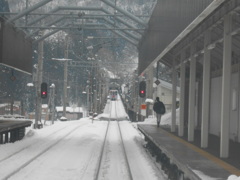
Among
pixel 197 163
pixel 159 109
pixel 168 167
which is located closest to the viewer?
pixel 197 163


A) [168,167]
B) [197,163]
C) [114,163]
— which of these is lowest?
[114,163]

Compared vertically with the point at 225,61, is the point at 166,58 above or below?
above

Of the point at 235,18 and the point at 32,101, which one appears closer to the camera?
the point at 235,18

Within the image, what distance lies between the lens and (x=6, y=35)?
61.8ft

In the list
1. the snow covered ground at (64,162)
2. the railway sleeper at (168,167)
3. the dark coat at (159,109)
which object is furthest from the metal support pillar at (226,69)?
the dark coat at (159,109)

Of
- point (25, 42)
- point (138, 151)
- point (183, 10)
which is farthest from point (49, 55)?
point (183, 10)

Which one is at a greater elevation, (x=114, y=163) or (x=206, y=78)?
(x=206, y=78)

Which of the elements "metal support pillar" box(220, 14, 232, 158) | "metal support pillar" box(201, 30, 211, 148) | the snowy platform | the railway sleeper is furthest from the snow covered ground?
"metal support pillar" box(220, 14, 232, 158)

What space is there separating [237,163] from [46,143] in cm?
1247

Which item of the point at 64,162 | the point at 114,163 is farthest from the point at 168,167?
the point at 64,162

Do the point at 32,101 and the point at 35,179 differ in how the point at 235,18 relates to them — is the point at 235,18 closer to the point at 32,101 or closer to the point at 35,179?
the point at 35,179

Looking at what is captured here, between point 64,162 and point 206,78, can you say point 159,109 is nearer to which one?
point 64,162

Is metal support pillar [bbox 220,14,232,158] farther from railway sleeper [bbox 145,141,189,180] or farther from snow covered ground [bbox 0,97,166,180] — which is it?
snow covered ground [bbox 0,97,166,180]

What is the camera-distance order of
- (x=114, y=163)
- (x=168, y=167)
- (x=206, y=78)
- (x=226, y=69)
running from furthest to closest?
(x=114, y=163)
(x=168, y=167)
(x=206, y=78)
(x=226, y=69)
